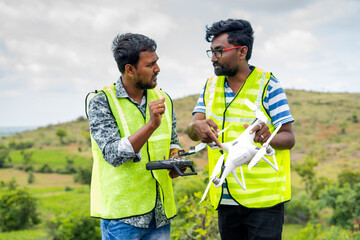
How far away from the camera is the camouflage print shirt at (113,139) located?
8.20 ft

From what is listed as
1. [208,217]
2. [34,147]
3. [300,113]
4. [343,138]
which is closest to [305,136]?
[343,138]

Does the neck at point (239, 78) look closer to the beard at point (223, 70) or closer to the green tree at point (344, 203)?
the beard at point (223, 70)

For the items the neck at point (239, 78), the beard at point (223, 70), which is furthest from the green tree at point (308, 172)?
the beard at point (223, 70)

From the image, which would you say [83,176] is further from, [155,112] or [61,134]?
[155,112]

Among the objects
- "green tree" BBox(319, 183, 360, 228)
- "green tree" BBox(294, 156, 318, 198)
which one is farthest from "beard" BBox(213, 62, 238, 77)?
"green tree" BBox(294, 156, 318, 198)

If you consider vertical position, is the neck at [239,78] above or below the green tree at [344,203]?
above

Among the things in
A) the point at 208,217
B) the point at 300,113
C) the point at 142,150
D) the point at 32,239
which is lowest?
the point at 32,239

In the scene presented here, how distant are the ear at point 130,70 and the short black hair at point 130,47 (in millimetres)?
22

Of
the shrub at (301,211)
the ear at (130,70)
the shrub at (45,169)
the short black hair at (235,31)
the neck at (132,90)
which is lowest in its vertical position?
the shrub at (301,211)

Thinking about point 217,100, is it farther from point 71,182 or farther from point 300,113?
point 300,113

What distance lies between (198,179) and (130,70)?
1078cm

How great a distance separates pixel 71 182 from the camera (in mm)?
34375

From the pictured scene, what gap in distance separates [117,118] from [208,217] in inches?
118

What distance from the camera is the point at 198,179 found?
43.2 feet
